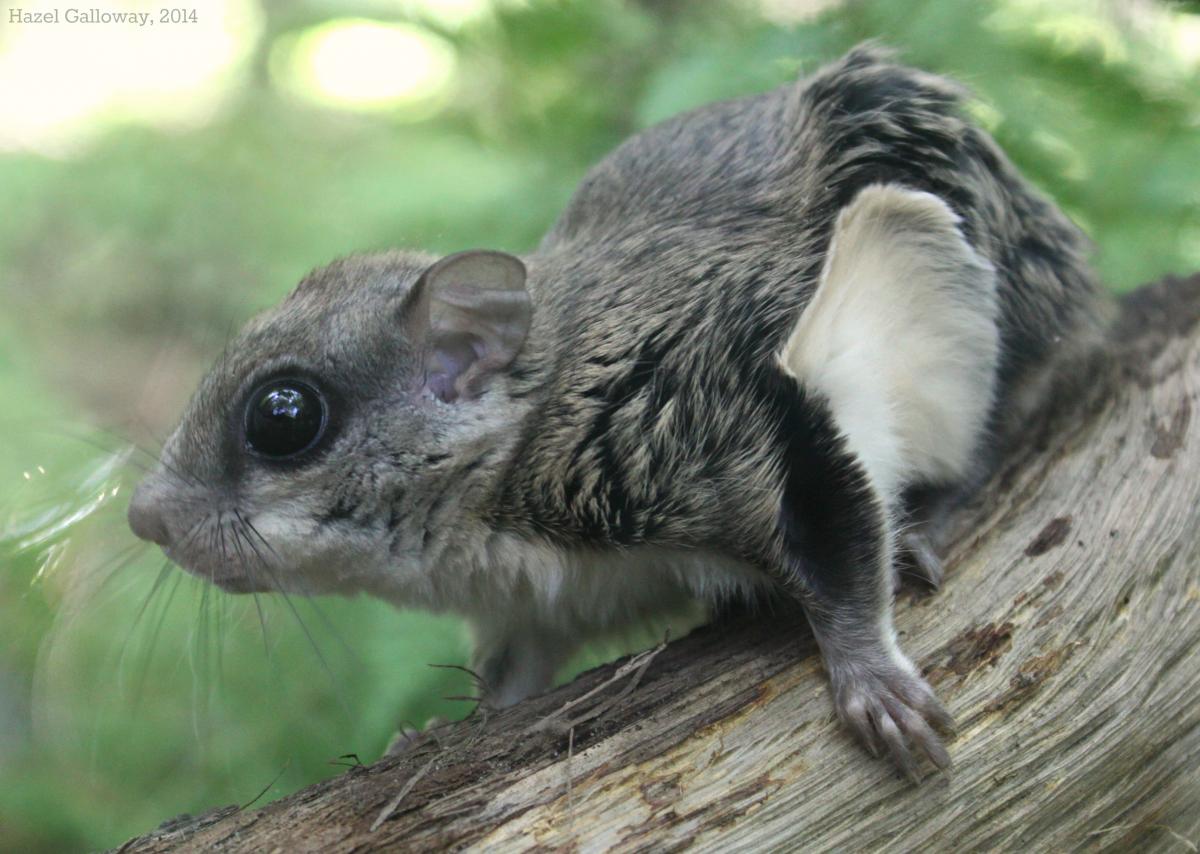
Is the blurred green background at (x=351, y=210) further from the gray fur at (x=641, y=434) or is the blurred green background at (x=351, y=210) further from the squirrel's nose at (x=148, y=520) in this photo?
the gray fur at (x=641, y=434)

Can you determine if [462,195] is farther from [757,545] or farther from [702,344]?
Result: [757,545]

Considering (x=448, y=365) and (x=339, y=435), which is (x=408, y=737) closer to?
(x=339, y=435)

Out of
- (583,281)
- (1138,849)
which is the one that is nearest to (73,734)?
(583,281)

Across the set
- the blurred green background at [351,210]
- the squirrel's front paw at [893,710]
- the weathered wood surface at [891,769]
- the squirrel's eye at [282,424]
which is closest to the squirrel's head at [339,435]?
the squirrel's eye at [282,424]

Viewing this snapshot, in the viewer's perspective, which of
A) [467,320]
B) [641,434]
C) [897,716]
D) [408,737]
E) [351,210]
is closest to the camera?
[897,716]

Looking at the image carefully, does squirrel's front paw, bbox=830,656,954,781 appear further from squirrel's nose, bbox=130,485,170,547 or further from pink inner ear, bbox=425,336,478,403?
squirrel's nose, bbox=130,485,170,547

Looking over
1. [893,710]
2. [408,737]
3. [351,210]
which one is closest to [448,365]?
[408,737]
